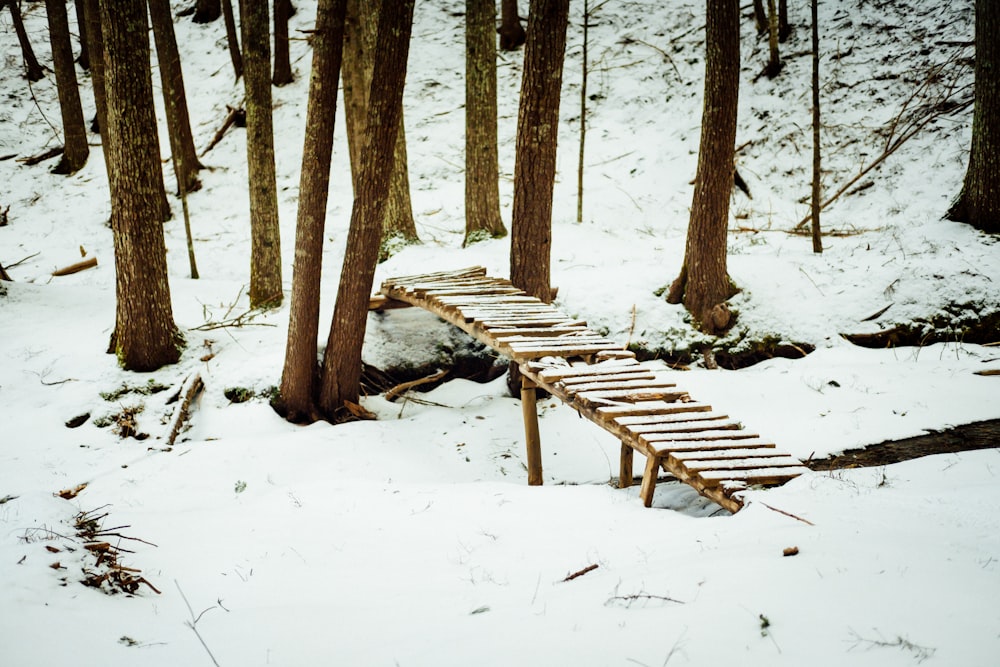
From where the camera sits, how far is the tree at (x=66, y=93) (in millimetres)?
14336

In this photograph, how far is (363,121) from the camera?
403 inches

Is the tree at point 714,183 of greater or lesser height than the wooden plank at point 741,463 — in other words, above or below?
above

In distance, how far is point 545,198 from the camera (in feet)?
23.7

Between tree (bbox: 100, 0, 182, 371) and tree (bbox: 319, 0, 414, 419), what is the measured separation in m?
2.12

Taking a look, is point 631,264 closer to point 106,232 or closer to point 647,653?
point 647,653

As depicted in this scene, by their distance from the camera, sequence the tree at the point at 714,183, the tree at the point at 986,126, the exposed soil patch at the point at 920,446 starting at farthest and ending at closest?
1. the tree at the point at 986,126
2. the tree at the point at 714,183
3. the exposed soil patch at the point at 920,446

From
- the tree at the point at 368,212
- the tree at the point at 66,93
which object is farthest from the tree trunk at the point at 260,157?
the tree at the point at 66,93

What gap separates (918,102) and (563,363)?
11135 millimetres

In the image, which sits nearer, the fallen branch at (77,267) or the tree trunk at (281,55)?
the fallen branch at (77,267)

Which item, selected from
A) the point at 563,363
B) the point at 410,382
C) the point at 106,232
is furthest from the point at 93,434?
the point at 106,232

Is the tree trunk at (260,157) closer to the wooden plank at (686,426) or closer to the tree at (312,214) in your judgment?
the tree at (312,214)

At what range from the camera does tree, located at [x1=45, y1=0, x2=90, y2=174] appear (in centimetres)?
1434

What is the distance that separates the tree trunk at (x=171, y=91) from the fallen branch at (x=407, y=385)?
4.85 metres

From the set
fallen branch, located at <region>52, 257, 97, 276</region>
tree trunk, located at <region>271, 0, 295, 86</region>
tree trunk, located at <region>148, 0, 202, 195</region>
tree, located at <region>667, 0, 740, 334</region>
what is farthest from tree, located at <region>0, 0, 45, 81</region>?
tree, located at <region>667, 0, 740, 334</region>
